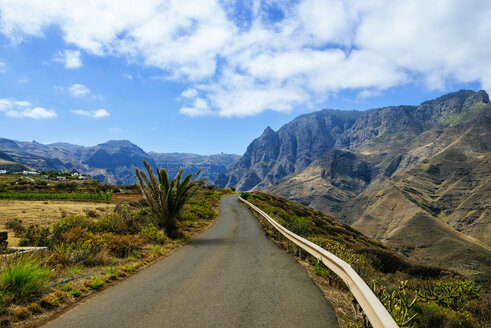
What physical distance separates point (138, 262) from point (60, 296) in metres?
3.28

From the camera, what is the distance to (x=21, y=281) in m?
4.98

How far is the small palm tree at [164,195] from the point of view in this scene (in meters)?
13.1

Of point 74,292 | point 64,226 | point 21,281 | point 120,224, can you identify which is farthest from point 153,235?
point 21,281

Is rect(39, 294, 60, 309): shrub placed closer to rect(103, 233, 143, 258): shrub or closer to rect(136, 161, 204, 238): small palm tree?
rect(103, 233, 143, 258): shrub

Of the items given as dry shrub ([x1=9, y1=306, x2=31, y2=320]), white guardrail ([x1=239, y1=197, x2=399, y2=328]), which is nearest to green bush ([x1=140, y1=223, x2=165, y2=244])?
dry shrub ([x1=9, y1=306, x2=31, y2=320])

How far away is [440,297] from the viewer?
5.91 meters

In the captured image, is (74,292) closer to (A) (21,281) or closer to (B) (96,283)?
(B) (96,283)

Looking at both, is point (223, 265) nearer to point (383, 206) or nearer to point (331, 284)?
point (331, 284)

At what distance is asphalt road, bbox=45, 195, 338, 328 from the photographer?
4.40 m

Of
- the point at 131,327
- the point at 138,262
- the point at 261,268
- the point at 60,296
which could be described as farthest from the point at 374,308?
the point at 138,262

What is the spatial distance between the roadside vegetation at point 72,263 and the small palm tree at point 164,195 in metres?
0.21

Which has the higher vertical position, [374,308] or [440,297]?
[374,308]

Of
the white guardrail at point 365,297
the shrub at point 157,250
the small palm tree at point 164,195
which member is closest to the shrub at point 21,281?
→ the shrub at point 157,250

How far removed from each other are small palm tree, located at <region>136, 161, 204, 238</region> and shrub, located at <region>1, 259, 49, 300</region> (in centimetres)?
788
